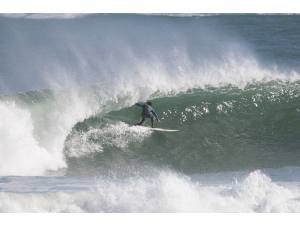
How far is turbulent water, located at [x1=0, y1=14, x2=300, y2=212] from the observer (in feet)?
25.4

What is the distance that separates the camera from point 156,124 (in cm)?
1066

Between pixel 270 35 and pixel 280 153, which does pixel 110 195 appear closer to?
pixel 280 153

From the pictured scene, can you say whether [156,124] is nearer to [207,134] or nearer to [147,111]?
[147,111]

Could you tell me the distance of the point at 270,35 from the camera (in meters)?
14.0

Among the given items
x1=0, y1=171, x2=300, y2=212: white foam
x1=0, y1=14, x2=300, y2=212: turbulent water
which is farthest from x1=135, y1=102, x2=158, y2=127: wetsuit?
x1=0, y1=171, x2=300, y2=212: white foam

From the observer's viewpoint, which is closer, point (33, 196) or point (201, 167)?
point (33, 196)

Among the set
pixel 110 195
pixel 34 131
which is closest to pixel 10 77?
pixel 34 131

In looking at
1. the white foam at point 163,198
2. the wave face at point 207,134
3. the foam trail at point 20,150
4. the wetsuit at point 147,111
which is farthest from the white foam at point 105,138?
the white foam at point 163,198

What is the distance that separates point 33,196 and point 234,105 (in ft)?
15.8

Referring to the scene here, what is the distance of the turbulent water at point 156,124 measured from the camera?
7.73 meters

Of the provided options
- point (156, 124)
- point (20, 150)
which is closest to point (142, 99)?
point (156, 124)

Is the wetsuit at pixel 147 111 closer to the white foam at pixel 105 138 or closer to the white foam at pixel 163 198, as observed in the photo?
the white foam at pixel 105 138

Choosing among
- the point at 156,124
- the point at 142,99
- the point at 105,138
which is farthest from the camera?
the point at 142,99

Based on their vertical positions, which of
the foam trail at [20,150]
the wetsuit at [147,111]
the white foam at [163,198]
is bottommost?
the white foam at [163,198]
